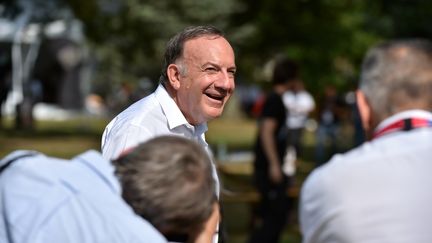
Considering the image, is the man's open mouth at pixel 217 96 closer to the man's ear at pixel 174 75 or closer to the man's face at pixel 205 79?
the man's face at pixel 205 79

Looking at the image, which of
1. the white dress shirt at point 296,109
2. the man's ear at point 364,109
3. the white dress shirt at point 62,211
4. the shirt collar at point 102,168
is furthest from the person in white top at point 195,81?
the white dress shirt at point 296,109

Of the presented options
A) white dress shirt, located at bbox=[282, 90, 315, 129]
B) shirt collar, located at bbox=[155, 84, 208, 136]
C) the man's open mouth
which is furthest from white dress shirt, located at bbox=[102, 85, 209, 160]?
white dress shirt, located at bbox=[282, 90, 315, 129]

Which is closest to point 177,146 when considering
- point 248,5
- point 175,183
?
point 175,183

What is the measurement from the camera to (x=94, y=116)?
50.1m

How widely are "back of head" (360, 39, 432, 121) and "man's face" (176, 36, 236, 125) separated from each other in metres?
1.63

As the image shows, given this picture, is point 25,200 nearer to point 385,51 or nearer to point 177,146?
point 177,146

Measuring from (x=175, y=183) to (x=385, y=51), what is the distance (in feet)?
2.75

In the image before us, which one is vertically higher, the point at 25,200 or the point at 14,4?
the point at 25,200

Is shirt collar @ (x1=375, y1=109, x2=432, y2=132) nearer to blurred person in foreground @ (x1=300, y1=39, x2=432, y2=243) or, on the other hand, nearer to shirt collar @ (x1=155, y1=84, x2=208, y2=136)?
blurred person in foreground @ (x1=300, y1=39, x2=432, y2=243)

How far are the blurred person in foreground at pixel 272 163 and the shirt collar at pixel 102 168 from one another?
6.29 metres

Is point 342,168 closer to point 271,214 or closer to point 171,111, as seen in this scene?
point 171,111

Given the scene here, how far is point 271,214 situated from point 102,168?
6547 millimetres

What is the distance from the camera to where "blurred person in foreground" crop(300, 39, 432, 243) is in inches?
113

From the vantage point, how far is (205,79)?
4.61 m
